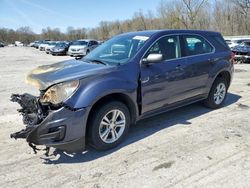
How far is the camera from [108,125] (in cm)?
422

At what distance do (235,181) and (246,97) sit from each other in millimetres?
4635

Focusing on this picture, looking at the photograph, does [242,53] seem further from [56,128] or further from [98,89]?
[56,128]

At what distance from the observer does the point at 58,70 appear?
14.0 ft

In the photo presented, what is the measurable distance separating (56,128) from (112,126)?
0.95m

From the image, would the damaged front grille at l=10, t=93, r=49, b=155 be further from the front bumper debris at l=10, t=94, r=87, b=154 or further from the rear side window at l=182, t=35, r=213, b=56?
the rear side window at l=182, t=35, r=213, b=56

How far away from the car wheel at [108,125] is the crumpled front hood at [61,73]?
0.55m

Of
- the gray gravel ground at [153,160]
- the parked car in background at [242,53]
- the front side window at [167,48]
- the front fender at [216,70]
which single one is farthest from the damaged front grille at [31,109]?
the parked car in background at [242,53]

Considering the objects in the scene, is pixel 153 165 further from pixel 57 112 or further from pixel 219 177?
pixel 57 112

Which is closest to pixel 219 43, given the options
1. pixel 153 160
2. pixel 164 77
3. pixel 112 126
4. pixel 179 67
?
pixel 179 67

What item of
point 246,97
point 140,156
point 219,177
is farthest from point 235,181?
point 246,97

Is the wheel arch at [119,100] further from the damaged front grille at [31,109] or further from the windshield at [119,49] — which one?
the damaged front grille at [31,109]

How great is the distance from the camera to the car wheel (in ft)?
13.1

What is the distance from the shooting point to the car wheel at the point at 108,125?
3994mm

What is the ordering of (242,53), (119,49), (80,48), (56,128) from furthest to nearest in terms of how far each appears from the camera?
(80,48) → (242,53) → (119,49) → (56,128)
